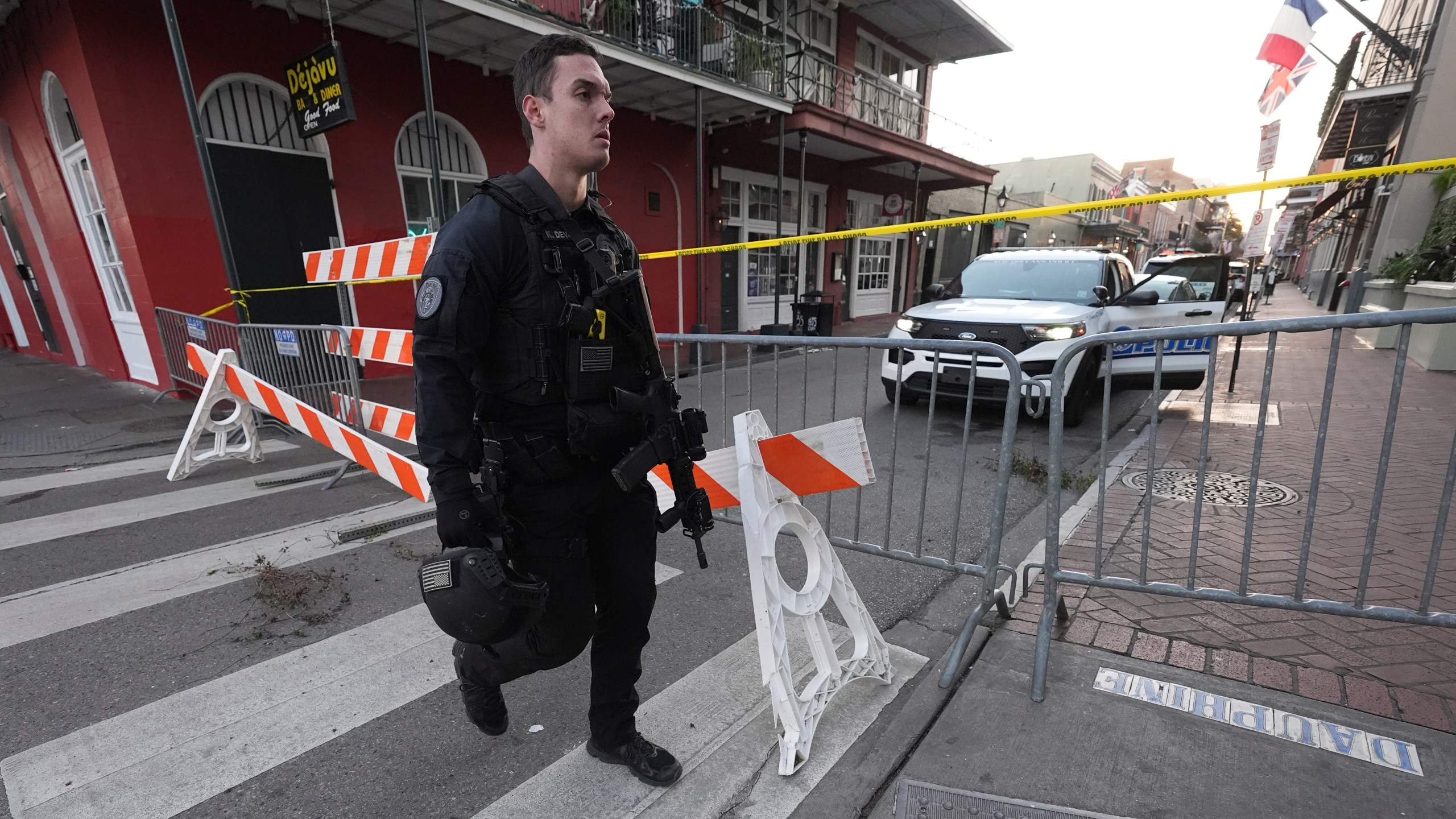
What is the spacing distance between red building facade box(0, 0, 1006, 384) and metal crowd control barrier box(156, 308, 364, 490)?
1369mm

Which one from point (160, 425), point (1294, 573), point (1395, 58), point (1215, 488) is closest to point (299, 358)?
point (160, 425)

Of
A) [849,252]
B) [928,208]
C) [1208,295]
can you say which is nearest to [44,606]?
[1208,295]

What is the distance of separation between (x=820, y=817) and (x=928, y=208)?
23726 millimetres

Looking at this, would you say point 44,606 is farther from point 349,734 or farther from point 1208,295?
point 1208,295

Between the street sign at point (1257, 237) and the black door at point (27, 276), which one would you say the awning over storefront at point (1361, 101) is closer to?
the street sign at point (1257, 237)

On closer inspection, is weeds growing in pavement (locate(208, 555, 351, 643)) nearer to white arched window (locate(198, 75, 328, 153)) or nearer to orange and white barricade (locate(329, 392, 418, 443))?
orange and white barricade (locate(329, 392, 418, 443))

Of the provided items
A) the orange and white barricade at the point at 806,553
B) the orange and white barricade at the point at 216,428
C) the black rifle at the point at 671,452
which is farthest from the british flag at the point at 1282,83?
the orange and white barricade at the point at 216,428

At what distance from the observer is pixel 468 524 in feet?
5.14

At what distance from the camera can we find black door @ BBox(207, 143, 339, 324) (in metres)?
7.17

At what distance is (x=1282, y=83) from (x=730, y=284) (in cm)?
1083

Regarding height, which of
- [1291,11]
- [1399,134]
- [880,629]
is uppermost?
[1291,11]

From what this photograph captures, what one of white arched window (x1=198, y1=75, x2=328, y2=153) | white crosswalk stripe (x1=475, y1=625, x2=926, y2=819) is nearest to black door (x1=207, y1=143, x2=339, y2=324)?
white arched window (x1=198, y1=75, x2=328, y2=153)

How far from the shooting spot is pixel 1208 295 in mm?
7566

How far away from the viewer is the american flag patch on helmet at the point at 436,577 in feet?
5.04
